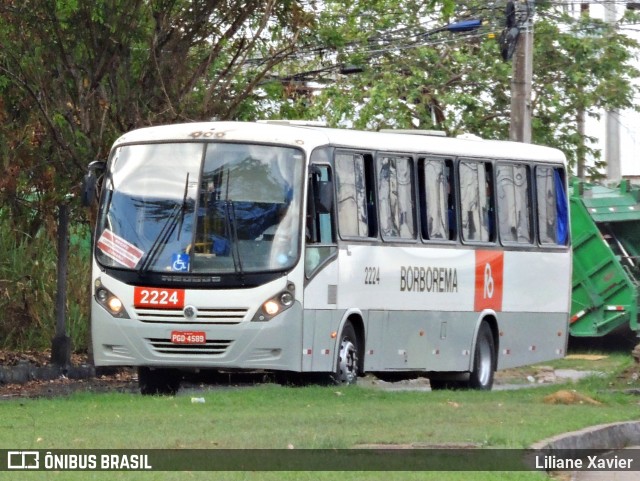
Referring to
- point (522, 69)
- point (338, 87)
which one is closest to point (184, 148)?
point (522, 69)

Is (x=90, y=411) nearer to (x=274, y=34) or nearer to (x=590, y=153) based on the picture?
(x=274, y=34)

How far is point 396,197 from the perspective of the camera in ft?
62.6

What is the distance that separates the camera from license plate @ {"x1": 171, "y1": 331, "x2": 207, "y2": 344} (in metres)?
16.9

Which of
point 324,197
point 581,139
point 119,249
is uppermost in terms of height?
point 581,139

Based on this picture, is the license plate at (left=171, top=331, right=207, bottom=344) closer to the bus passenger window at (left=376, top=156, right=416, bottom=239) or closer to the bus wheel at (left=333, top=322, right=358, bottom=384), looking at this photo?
the bus wheel at (left=333, top=322, right=358, bottom=384)

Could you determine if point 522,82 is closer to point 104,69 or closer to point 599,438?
point 104,69

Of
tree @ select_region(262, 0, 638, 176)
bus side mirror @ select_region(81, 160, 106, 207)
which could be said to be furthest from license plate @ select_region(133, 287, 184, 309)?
tree @ select_region(262, 0, 638, 176)

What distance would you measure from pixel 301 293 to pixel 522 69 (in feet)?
28.9

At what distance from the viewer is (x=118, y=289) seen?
17.2 meters

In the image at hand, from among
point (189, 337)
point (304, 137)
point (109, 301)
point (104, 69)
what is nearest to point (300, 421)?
point (189, 337)

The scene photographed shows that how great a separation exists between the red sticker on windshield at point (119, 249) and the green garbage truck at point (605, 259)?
13.2 meters

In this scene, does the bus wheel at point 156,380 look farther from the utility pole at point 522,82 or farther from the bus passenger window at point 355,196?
the utility pole at point 522,82

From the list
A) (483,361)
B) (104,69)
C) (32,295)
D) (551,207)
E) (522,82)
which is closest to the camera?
(104,69)

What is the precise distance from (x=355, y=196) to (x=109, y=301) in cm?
312
